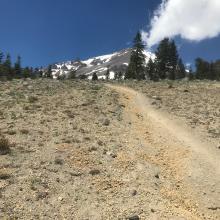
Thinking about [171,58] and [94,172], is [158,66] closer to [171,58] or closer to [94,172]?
[171,58]

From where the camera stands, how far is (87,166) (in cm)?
2427

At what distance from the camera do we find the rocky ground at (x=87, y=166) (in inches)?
776

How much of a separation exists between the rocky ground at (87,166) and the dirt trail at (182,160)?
10cm

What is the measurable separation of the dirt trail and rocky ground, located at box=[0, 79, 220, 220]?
0.10 meters

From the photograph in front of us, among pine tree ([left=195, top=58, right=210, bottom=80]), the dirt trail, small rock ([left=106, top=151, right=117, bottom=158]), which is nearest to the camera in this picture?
the dirt trail

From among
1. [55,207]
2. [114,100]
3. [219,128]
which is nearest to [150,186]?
[55,207]

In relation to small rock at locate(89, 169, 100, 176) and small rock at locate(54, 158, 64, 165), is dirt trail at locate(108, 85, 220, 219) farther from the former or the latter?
small rock at locate(54, 158, 64, 165)

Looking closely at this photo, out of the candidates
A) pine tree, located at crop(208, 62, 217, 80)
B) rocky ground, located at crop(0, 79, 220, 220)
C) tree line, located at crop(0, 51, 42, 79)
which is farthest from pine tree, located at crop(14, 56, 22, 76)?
rocky ground, located at crop(0, 79, 220, 220)

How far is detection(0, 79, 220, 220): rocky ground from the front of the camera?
19719 mm

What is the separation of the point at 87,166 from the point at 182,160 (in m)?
6.62

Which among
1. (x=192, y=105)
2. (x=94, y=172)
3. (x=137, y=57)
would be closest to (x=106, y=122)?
(x=94, y=172)

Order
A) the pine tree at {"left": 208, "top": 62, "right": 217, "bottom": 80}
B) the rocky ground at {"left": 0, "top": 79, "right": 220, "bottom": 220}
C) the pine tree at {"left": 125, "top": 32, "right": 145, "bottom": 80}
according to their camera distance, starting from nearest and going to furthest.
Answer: the rocky ground at {"left": 0, "top": 79, "right": 220, "bottom": 220} < the pine tree at {"left": 125, "top": 32, "right": 145, "bottom": 80} < the pine tree at {"left": 208, "top": 62, "right": 217, "bottom": 80}

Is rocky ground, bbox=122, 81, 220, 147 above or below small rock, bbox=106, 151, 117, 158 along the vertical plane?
above

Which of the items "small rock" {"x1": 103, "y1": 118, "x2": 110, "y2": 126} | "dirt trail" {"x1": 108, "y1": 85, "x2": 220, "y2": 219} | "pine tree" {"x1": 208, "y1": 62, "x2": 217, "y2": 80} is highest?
"pine tree" {"x1": 208, "y1": 62, "x2": 217, "y2": 80}
